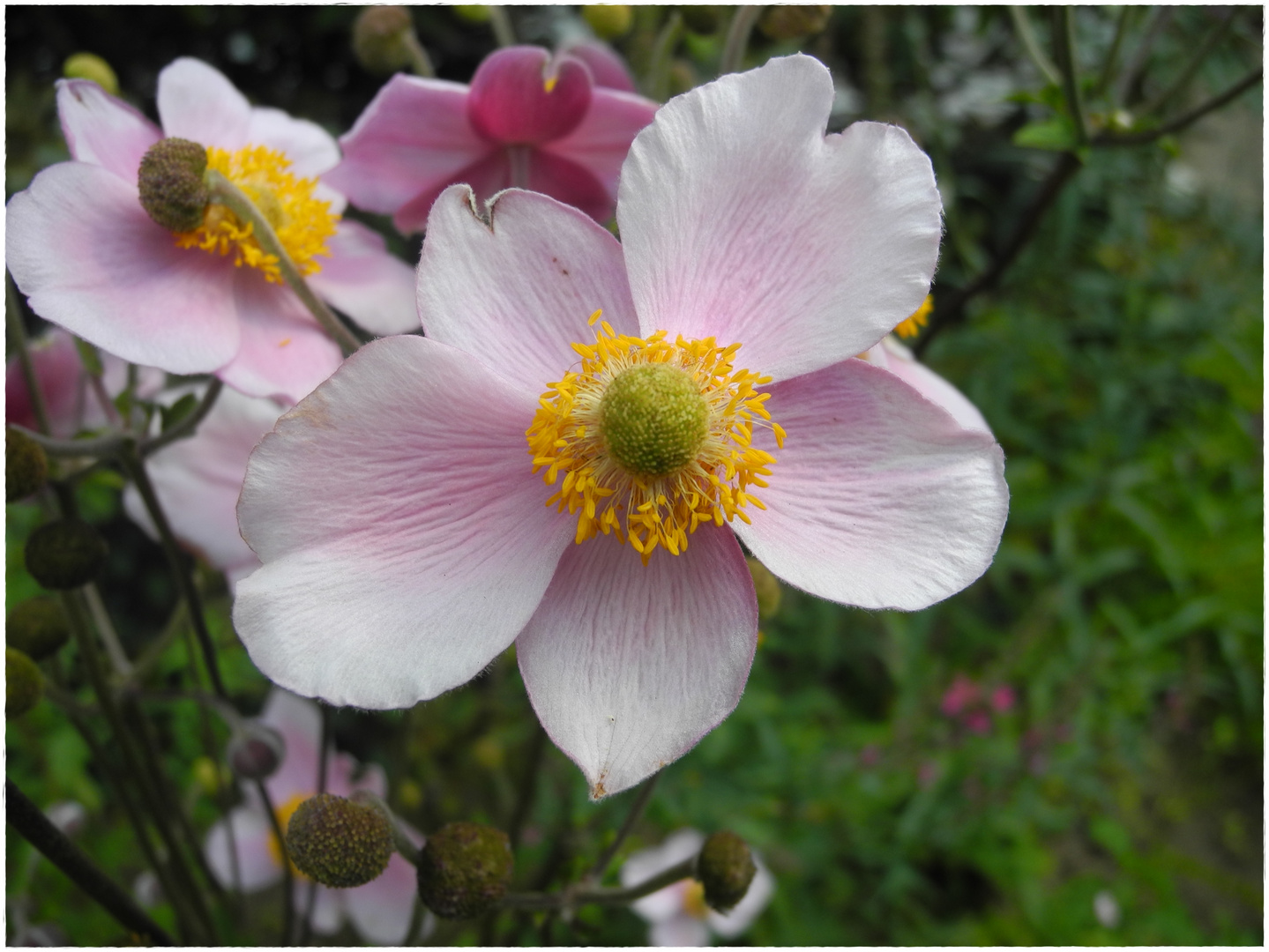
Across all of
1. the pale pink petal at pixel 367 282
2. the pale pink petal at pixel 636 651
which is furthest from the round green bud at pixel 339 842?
the pale pink petal at pixel 367 282

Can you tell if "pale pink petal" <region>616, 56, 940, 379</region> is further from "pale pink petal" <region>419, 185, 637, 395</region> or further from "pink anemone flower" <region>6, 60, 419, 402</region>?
"pink anemone flower" <region>6, 60, 419, 402</region>

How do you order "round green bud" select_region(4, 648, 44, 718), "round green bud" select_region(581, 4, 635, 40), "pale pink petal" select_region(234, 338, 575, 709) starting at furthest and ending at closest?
"round green bud" select_region(581, 4, 635, 40)
"round green bud" select_region(4, 648, 44, 718)
"pale pink petal" select_region(234, 338, 575, 709)

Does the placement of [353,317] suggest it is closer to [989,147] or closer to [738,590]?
[738,590]

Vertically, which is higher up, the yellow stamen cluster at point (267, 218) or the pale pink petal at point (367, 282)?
the yellow stamen cluster at point (267, 218)

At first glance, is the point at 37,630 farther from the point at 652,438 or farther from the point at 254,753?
the point at 652,438

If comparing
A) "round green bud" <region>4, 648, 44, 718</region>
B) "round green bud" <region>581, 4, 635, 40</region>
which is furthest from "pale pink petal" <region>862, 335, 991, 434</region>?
"round green bud" <region>4, 648, 44, 718</region>

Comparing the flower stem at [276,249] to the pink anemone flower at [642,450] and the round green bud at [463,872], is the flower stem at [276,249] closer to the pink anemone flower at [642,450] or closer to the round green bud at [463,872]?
the pink anemone flower at [642,450]
